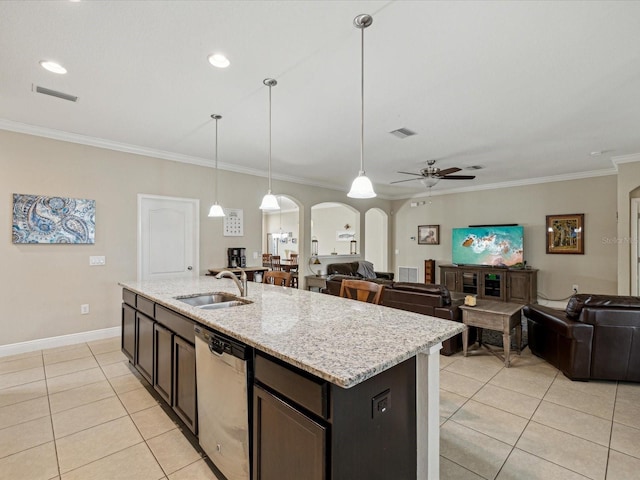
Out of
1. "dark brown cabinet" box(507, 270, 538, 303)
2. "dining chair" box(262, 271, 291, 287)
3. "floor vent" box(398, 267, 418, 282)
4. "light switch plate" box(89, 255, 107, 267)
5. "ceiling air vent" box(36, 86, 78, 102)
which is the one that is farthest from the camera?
"floor vent" box(398, 267, 418, 282)

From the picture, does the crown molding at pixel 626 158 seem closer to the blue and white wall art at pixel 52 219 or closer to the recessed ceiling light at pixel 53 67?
the recessed ceiling light at pixel 53 67

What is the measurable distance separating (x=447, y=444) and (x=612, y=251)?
5928mm

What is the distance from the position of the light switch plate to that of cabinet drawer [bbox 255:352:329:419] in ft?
12.7

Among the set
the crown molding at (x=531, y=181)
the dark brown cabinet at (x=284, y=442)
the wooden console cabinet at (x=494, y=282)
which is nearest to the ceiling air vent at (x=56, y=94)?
the dark brown cabinet at (x=284, y=442)

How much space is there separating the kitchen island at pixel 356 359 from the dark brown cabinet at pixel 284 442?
33 millimetres

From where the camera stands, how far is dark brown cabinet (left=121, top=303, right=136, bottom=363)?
3.00 metres

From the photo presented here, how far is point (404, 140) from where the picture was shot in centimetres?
424

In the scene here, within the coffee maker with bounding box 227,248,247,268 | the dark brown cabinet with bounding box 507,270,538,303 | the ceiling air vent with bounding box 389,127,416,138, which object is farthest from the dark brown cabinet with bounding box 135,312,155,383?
the dark brown cabinet with bounding box 507,270,538,303

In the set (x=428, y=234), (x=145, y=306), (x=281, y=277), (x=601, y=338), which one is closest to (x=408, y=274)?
(x=428, y=234)

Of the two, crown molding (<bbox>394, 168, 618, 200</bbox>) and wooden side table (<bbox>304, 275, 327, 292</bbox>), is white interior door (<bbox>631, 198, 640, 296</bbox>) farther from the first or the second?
wooden side table (<bbox>304, 275, 327, 292</bbox>)

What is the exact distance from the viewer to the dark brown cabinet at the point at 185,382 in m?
1.99

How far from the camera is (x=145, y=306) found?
2.71 meters

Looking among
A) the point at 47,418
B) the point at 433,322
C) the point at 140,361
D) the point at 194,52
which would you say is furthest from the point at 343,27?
the point at 47,418

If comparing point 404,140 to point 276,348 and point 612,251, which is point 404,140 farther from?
point 612,251
